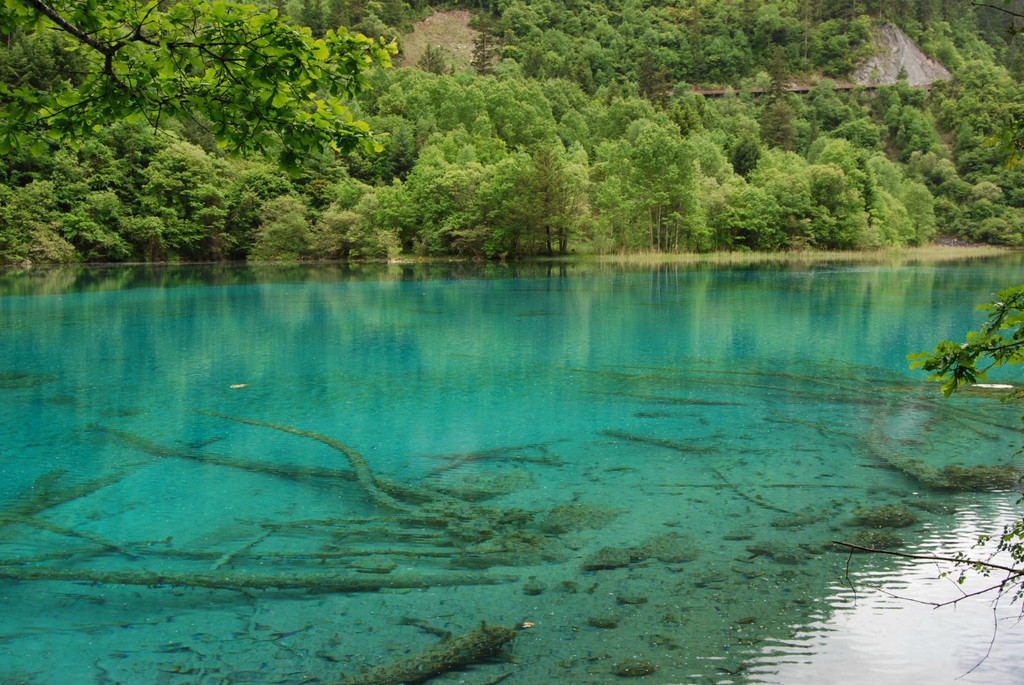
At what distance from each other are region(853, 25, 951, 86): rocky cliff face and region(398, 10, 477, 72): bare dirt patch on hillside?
8757 cm

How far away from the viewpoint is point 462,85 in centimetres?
12250

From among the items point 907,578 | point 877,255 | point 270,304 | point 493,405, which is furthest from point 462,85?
point 907,578

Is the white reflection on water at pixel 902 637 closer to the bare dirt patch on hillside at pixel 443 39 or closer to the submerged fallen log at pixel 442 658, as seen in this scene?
the submerged fallen log at pixel 442 658

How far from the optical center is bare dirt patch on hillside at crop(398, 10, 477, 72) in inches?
6914

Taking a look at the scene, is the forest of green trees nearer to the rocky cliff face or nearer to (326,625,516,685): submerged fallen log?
the rocky cliff face

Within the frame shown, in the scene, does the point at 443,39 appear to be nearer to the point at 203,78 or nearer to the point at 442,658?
the point at 203,78

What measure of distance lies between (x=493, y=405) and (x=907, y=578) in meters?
8.19

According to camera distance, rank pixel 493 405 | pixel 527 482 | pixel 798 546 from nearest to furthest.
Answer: pixel 798 546, pixel 527 482, pixel 493 405

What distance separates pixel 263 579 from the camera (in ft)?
21.9

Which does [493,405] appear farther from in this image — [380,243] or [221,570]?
[380,243]

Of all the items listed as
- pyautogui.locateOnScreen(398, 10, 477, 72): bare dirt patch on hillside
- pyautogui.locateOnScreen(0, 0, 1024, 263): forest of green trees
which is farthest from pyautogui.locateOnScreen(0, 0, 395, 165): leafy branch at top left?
pyautogui.locateOnScreen(398, 10, 477, 72): bare dirt patch on hillside

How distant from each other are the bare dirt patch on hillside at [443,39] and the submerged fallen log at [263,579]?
17244 cm

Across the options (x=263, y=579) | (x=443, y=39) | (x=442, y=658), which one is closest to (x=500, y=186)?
(x=263, y=579)

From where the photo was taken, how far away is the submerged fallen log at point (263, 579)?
6500mm
